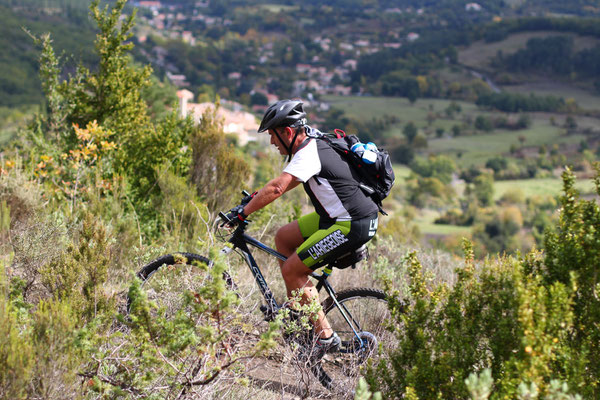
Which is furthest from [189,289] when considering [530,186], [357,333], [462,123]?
[462,123]

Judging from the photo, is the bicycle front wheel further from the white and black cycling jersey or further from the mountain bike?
the white and black cycling jersey

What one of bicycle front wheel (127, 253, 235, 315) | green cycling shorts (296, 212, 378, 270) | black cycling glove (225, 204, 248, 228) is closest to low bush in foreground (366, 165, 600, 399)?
green cycling shorts (296, 212, 378, 270)

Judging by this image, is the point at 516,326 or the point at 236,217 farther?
the point at 236,217

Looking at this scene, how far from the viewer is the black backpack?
328cm

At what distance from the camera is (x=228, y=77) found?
332 ft

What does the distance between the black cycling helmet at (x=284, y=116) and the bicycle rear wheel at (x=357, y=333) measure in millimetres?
1213

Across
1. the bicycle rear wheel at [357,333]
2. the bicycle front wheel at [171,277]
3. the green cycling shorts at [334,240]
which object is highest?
the green cycling shorts at [334,240]

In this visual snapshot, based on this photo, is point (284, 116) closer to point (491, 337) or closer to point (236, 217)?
point (236, 217)

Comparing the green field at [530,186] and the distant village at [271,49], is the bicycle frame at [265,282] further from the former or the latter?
the distant village at [271,49]

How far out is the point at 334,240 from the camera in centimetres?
323

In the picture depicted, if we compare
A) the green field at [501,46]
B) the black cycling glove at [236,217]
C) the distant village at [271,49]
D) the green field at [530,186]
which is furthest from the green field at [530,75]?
the black cycling glove at [236,217]

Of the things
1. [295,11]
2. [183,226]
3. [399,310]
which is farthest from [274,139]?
[295,11]

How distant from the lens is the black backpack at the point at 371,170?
3.28 meters

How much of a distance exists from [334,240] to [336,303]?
549 mm
